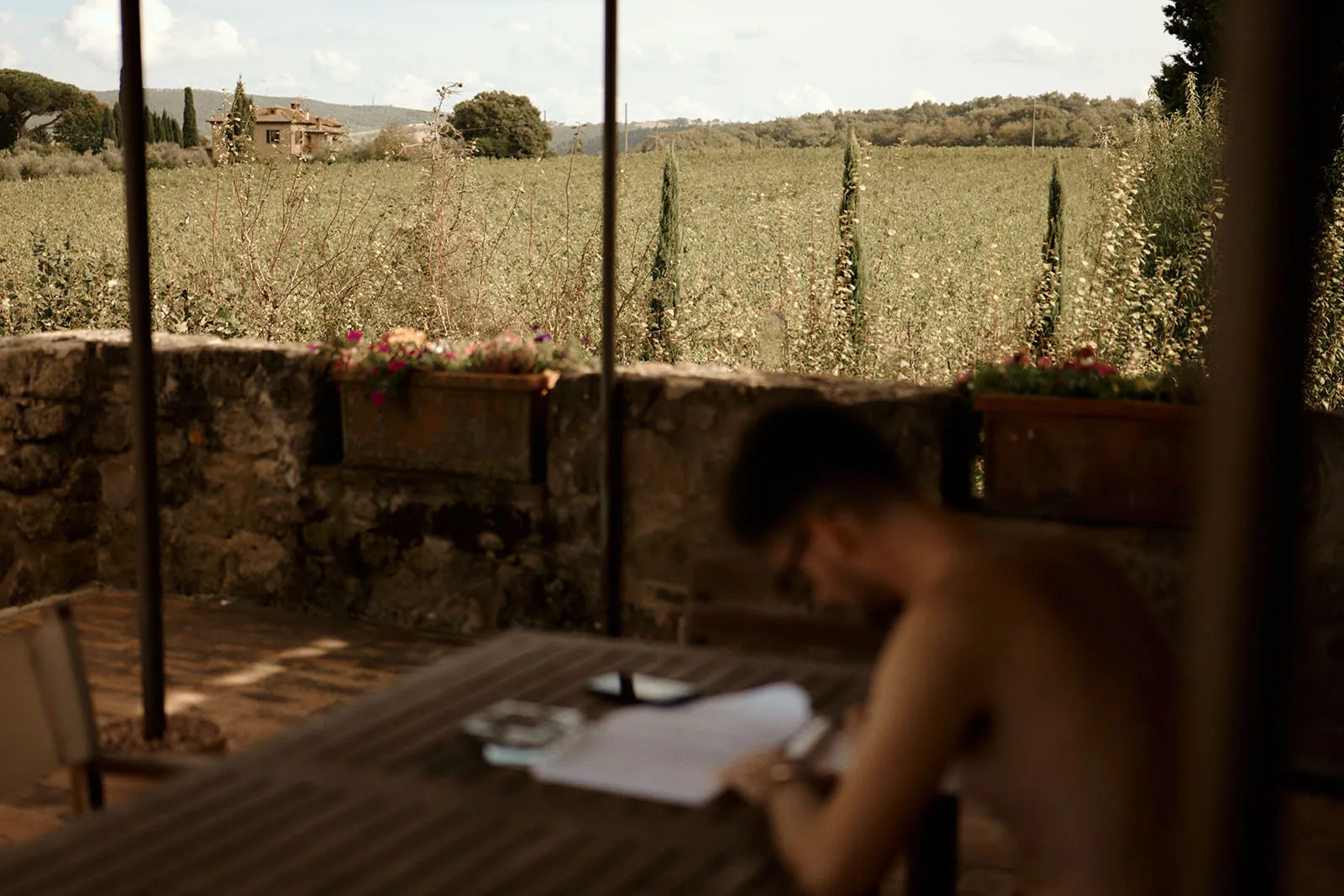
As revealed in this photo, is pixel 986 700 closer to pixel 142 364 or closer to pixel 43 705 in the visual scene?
pixel 43 705

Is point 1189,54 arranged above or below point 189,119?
below

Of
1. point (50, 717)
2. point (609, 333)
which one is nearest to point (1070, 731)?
point (50, 717)

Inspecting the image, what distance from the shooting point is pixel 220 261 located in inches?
331

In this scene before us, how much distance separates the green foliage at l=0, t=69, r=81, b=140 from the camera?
15.6 metres

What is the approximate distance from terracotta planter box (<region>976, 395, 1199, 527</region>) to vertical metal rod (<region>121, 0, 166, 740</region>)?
212 cm

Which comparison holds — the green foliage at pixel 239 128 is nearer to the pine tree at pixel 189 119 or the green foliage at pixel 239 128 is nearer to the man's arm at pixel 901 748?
the man's arm at pixel 901 748

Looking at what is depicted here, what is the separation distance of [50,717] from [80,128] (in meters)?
16.6

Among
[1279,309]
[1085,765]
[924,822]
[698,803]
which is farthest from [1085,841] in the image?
[1279,309]

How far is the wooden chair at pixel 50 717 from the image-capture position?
1.87 meters

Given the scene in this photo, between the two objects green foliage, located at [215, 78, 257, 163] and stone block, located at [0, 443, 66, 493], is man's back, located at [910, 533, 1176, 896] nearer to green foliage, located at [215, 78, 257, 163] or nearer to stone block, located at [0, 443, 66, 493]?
stone block, located at [0, 443, 66, 493]

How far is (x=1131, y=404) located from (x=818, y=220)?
399 inches

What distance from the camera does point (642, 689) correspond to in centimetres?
194

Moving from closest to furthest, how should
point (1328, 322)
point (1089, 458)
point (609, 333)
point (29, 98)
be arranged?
point (609, 333) < point (1089, 458) < point (1328, 322) < point (29, 98)

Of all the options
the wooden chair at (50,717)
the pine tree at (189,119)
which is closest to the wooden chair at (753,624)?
the wooden chair at (50,717)
